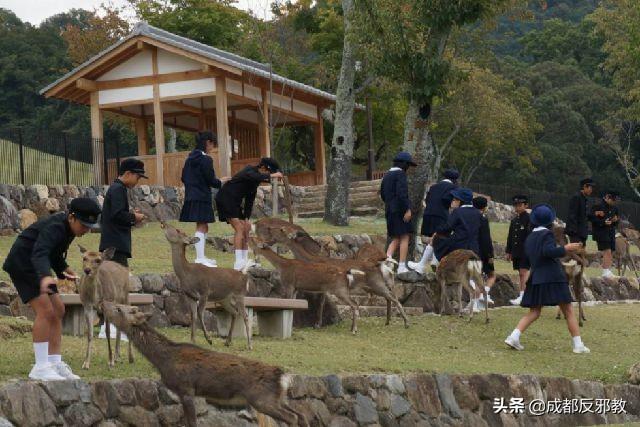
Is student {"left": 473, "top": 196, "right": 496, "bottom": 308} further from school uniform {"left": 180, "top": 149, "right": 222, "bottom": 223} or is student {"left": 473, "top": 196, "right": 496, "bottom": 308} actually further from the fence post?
the fence post

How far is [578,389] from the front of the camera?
1569 centimetres

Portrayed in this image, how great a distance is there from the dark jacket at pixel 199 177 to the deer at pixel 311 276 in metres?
1.37

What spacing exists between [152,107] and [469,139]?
766 inches

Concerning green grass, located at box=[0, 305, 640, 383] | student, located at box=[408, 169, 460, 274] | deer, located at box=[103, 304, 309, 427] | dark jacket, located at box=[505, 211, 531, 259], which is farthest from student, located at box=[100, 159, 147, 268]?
dark jacket, located at box=[505, 211, 531, 259]

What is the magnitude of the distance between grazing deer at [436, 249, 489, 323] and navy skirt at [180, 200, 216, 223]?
13.0 feet

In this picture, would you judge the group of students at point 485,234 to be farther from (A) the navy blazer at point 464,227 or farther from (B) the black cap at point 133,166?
(B) the black cap at point 133,166

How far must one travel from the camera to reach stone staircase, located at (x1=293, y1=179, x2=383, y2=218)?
34.9 metres

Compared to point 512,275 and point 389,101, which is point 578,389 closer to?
point 512,275

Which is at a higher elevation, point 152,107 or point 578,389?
point 152,107

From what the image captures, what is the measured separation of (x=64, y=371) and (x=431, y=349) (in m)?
6.85

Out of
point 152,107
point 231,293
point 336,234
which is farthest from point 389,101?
point 231,293

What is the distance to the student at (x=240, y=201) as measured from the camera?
1850 cm

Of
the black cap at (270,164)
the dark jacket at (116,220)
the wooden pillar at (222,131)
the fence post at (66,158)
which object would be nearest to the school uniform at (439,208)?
the black cap at (270,164)

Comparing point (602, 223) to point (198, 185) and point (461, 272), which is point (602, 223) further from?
point (198, 185)
